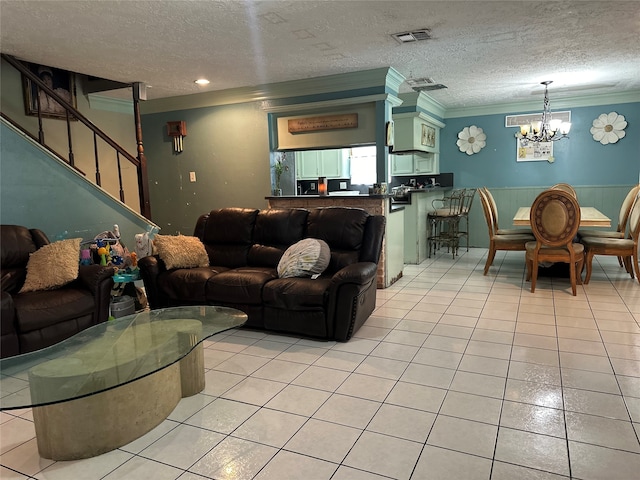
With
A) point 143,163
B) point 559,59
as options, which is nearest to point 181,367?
point 143,163

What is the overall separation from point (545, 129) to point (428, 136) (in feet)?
5.59

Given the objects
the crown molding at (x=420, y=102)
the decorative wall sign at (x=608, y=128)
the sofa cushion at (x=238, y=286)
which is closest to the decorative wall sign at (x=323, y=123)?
the crown molding at (x=420, y=102)

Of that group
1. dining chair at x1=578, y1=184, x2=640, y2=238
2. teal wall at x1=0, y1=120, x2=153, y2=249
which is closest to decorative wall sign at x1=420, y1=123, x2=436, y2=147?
dining chair at x1=578, y1=184, x2=640, y2=238

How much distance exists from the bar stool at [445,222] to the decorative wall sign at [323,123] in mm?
2242

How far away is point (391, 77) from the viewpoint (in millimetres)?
4879

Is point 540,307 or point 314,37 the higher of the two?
point 314,37

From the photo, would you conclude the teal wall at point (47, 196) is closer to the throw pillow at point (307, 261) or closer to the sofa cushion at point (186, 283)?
the sofa cushion at point (186, 283)

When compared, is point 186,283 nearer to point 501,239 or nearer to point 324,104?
point 324,104

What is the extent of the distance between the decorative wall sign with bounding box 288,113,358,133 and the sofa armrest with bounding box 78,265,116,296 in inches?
118

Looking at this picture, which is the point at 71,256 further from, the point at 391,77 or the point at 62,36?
the point at 391,77

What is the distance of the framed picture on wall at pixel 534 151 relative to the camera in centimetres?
708

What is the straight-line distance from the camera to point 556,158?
705cm

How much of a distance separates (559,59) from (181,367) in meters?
4.72

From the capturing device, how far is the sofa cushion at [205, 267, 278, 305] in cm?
345
